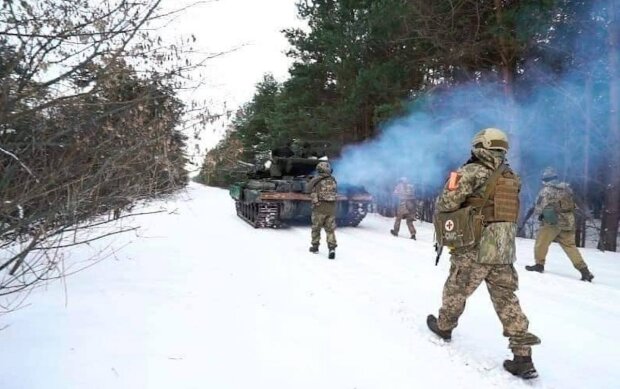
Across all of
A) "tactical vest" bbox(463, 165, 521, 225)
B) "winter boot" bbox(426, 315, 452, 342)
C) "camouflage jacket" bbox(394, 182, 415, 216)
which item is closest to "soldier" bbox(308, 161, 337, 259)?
"camouflage jacket" bbox(394, 182, 415, 216)

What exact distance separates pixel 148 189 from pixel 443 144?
1194cm

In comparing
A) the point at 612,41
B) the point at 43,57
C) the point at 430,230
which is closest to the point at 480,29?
the point at 612,41

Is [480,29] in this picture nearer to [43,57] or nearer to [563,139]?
[563,139]

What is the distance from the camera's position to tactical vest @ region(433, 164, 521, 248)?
11.2ft

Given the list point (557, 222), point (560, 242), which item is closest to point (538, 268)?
point (560, 242)

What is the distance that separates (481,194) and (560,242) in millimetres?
4010

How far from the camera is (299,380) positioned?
10.2 feet

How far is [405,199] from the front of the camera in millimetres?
11070

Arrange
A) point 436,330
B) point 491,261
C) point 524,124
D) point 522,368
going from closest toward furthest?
point 522,368, point 491,261, point 436,330, point 524,124

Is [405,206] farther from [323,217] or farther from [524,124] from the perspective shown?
[524,124]

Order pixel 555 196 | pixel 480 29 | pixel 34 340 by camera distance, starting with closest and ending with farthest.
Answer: pixel 34 340 → pixel 555 196 → pixel 480 29

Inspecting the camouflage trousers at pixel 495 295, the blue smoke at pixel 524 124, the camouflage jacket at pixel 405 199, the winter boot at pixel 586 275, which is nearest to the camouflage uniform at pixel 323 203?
the camouflage jacket at pixel 405 199

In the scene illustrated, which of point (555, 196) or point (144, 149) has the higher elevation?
point (144, 149)

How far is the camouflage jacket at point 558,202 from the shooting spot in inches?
259
